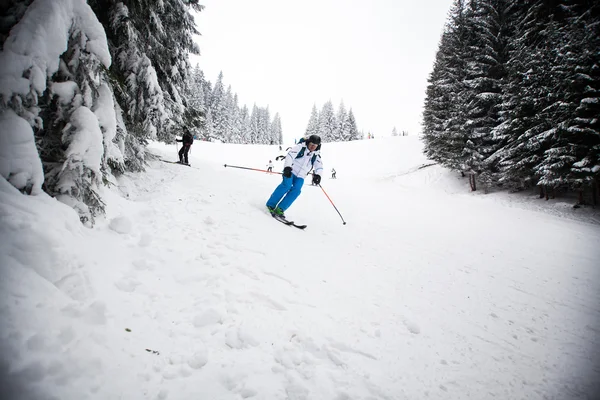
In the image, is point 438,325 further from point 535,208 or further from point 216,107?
point 216,107

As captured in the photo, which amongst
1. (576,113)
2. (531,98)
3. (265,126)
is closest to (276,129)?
(265,126)

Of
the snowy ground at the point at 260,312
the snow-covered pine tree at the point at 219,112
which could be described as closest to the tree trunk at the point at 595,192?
the snowy ground at the point at 260,312

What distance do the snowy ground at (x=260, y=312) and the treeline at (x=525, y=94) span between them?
287 inches

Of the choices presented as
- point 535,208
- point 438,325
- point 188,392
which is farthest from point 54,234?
point 535,208

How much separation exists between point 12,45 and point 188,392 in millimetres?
3336

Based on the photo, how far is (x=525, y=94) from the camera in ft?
37.1

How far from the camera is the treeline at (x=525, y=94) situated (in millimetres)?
9164

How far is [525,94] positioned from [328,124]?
158 feet

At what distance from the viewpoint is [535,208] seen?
35.4 feet

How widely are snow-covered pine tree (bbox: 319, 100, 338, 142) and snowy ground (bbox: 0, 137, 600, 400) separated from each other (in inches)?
2151

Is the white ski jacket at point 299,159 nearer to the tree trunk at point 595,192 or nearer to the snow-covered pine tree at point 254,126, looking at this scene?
the tree trunk at point 595,192

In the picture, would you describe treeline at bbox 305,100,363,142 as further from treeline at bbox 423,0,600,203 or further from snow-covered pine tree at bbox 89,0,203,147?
snow-covered pine tree at bbox 89,0,203,147

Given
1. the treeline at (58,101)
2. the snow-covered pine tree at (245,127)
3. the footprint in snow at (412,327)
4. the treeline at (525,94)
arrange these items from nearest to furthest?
the treeline at (58,101), the footprint in snow at (412,327), the treeline at (525,94), the snow-covered pine tree at (245,127)

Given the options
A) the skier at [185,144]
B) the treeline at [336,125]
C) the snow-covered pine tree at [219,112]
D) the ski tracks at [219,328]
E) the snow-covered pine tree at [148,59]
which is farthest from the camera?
the treeline at [336,125]
